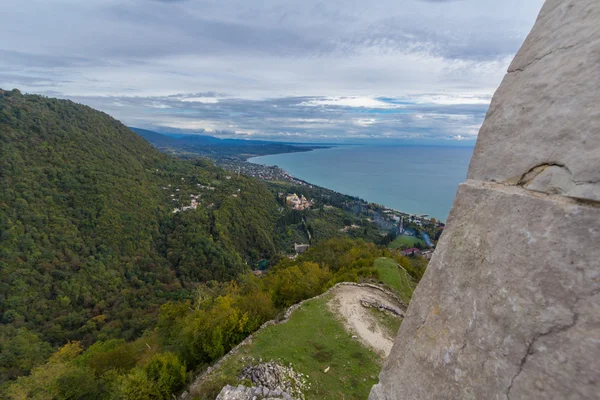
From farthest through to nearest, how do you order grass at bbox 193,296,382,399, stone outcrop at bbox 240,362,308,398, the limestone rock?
grass at bbox 193,296,382,399, stone outcrop at bbox 240,362,308,398, the limestone rock

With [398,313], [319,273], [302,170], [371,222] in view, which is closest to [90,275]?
[319,273]

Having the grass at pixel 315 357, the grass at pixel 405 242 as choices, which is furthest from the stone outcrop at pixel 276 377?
the grass at pixel 405 242

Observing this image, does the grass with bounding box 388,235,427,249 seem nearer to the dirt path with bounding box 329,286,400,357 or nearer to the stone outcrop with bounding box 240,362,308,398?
the dirt path with bounding box 329,286,400,357

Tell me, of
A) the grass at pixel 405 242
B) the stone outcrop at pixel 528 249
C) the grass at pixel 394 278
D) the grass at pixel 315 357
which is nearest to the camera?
the stone outcrop at pixel 528 249

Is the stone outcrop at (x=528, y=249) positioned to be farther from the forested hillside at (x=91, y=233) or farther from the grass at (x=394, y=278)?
the forested hillside at (x=91, y=233)

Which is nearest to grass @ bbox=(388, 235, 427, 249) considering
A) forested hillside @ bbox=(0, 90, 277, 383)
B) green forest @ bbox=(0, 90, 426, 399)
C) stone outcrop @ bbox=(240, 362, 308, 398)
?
green forest @ bbox=(0, 90, 426, 399)

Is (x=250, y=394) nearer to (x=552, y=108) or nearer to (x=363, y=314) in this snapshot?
(x=363, y=314)
